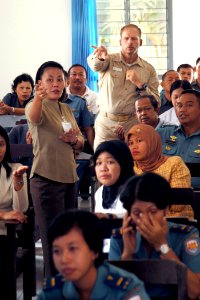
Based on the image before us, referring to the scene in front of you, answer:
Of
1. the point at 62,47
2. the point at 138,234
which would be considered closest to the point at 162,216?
the point at 138,234

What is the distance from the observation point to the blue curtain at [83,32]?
9.69 m

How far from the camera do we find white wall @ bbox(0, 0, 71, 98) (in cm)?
970

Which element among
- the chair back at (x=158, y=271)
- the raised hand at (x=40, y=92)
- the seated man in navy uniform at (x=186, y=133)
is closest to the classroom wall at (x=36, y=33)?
the seated man in navy uniform at (x=186, y=133)

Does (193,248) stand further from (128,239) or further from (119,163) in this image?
(119,163)

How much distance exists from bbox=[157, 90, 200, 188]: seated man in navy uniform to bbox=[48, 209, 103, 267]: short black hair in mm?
2369

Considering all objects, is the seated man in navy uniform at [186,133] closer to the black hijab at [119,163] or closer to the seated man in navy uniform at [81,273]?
the black hijab at [119,163]

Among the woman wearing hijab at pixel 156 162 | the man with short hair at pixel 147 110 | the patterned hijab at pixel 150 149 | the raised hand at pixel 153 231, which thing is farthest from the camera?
the man with short hair at pixel 147 110

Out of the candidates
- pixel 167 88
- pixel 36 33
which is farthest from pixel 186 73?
pixel 36 33

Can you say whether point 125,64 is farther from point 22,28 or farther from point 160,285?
point 22,28

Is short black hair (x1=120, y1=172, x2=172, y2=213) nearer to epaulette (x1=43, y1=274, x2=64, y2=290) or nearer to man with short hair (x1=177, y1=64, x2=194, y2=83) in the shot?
epaulette (x1=43, y1=274, x2=64, y2=290)

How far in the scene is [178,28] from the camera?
32.4ft

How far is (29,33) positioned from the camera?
32.0 ft

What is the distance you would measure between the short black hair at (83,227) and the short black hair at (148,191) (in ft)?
1.18

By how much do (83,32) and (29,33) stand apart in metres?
0.83
